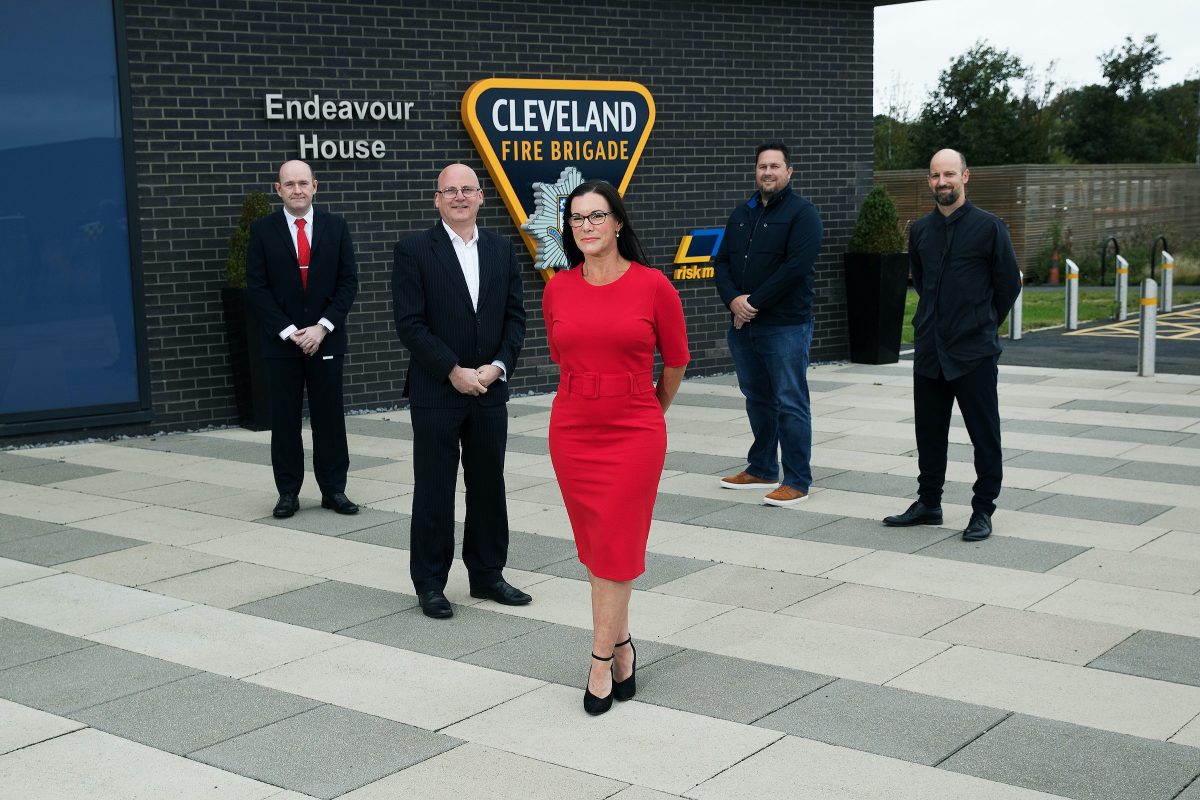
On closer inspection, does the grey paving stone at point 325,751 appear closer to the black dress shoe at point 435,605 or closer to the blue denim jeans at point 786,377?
the black dress shoe at point 435,605

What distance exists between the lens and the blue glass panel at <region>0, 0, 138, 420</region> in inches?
411

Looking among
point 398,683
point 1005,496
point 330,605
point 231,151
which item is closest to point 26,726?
point 398,683

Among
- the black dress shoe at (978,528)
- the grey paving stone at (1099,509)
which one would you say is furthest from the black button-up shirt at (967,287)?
the grey paving stone at (1099,509)

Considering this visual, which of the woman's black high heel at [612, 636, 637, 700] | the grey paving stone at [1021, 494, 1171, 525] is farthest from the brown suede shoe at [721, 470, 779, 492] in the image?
the woman's black high heel at [612, 636, 637, 700]

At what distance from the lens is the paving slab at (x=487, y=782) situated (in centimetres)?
414

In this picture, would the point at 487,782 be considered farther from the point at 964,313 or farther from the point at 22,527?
the point at 22,527

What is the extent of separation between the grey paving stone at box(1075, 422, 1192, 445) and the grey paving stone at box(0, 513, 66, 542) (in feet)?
22.9

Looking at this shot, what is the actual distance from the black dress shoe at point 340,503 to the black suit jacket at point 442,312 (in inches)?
86.7

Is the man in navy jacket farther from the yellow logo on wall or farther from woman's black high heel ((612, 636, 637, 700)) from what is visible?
the yellow logo on wall

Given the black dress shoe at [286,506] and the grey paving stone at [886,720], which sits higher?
the black dress shoe at [286,506]

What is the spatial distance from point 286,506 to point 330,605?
6.20 ft

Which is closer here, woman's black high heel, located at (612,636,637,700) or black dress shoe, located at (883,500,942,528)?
woman's black high heel, located at (612,636,637,700)

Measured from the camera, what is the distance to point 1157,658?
17.4 feet

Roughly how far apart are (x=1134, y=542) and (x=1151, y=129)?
38.4 meters
